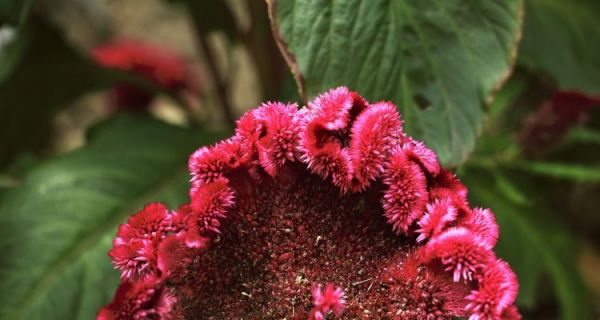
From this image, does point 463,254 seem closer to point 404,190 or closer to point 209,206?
point 404,190

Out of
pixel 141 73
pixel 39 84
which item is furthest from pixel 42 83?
pixel 141 73

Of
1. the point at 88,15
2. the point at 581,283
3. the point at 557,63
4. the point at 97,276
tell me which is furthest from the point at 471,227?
the point at 88,15

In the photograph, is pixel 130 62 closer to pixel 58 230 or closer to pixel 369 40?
pixel 58 230

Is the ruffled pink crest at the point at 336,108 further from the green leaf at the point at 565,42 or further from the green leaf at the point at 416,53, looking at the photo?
the green leaf at the point at 565,42

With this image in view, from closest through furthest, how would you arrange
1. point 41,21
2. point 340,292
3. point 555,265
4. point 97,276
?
point 340,292 → point 97,276 → point 555,265 → point 41,21

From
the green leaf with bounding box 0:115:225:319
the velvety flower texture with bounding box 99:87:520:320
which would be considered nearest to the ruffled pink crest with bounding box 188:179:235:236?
the velvety flower texture with bounding box 99:87:520:320

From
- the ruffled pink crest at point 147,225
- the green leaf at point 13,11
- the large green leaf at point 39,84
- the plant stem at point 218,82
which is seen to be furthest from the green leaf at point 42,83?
the ruffled pink crest at point 147,225
